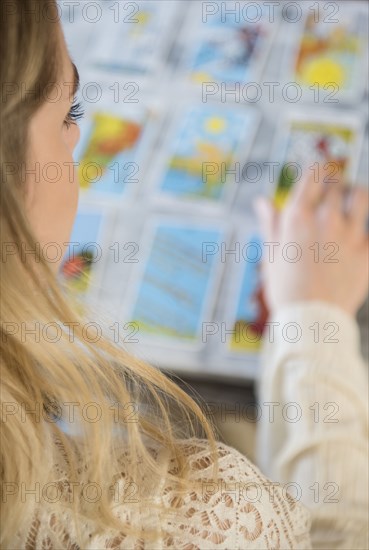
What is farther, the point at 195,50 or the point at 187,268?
the point at 195,50

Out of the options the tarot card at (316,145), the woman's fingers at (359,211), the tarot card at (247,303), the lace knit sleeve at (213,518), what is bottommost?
the tarot card at (247,303)

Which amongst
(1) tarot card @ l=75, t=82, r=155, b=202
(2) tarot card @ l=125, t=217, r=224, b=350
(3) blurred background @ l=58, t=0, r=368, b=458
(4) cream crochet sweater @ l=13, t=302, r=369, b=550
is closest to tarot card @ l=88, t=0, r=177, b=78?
(3) blurred background @ l=58, t=0, r=368, b=458

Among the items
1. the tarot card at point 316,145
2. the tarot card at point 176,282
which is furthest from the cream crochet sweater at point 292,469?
the tarot card at point 316,145

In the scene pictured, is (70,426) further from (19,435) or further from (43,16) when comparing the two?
(43,16)

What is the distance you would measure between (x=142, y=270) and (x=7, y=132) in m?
Answer: 0.68

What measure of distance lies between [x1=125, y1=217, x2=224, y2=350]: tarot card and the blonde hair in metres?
0.44

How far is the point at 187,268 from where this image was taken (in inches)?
48.4

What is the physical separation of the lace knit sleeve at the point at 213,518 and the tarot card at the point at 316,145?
0.64 m

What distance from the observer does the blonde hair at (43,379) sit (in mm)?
567

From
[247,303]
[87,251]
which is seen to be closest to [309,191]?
[247,303]

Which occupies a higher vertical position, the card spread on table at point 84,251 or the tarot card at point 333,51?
the tarot card at point 333,51

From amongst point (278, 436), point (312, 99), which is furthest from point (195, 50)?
point (278, 436)

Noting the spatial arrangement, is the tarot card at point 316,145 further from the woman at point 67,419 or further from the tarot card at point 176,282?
the woman at point 67,419

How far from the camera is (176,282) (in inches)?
47.9
